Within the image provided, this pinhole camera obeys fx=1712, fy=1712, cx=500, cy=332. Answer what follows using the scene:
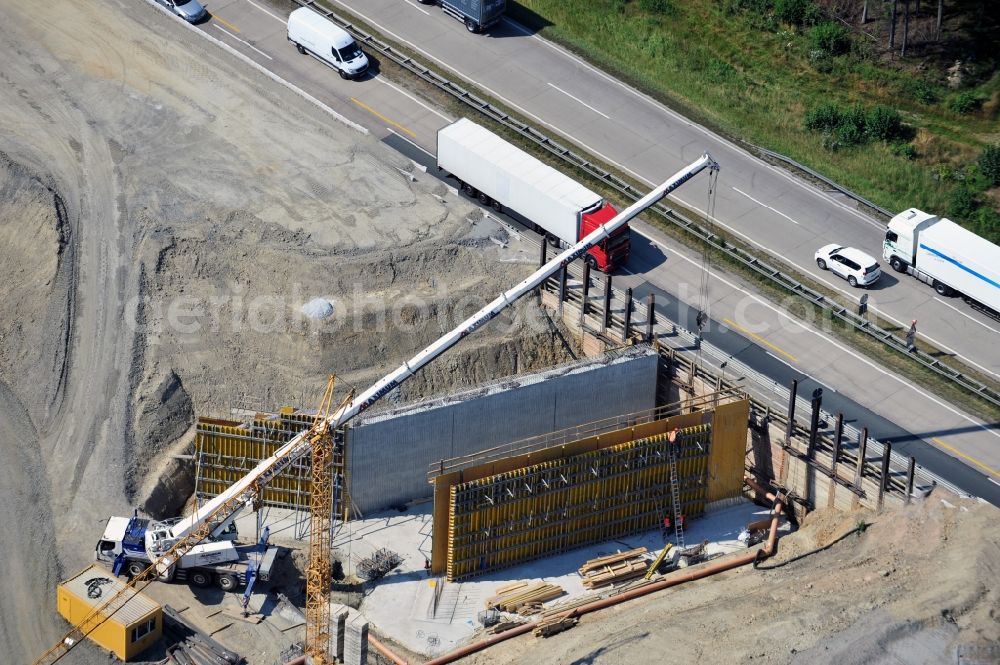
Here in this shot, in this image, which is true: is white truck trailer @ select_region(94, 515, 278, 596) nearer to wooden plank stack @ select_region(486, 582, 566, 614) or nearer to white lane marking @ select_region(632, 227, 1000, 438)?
wooden plank stack @ select_region(486, 582, 566, 614)

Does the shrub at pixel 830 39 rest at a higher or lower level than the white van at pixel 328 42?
lower

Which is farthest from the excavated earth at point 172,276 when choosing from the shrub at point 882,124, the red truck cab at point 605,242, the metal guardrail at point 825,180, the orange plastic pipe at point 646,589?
the shrub at point 882,124

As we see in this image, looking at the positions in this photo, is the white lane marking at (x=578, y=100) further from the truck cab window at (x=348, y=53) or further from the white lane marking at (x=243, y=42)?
the white lane marking at (x=243, y=42)

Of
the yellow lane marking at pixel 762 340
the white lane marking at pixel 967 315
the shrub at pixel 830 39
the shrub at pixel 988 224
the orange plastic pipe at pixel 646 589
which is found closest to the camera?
the orange plastic pipe at pixel 646 589

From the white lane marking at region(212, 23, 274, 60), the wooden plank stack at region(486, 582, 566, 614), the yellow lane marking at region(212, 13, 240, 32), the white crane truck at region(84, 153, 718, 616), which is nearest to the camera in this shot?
the white crane truck at region(84, 153, 718, 616)

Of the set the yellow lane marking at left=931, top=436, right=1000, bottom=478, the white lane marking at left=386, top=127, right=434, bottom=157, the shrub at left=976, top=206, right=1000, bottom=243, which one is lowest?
the yellow lane marking at left=931, top=436, right=1000, bottom=478

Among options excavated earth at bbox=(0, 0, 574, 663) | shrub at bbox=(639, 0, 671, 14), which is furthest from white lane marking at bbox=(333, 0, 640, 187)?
shrub at bbox=(639, 0, 671, 14)

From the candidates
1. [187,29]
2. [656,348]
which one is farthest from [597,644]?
[187,29]
